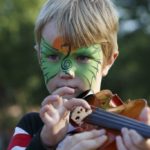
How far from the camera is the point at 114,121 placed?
2656 millimetres

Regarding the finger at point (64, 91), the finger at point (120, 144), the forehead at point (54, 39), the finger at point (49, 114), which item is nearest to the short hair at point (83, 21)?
the forehead at point (54, 39)

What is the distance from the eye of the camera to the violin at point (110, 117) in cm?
260

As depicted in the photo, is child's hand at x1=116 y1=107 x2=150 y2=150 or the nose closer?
child's hand at x1=116 y1=107 x2=150 y2=150

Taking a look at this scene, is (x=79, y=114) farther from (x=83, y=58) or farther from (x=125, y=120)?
(x=83, y=58)

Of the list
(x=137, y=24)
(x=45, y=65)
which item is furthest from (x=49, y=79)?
(x=137, y=24)

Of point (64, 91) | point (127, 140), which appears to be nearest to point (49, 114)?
point (64, 91)

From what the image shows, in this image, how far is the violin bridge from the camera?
9.05ft

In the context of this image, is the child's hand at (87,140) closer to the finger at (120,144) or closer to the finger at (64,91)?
the finger at (120,144)

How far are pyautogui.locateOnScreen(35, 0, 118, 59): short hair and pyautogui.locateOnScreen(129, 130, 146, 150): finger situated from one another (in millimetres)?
610

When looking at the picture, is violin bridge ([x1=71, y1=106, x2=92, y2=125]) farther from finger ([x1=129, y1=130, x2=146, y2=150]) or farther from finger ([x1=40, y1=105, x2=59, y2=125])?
finger ([x1=129, y1=130, x2=146, y2=150])

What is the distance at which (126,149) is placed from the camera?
260 cm

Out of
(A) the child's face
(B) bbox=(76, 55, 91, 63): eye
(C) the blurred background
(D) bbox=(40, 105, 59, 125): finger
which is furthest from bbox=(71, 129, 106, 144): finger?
(C) the blurred background

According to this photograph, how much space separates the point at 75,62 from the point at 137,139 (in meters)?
0.62

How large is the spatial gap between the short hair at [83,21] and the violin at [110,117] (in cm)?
30
